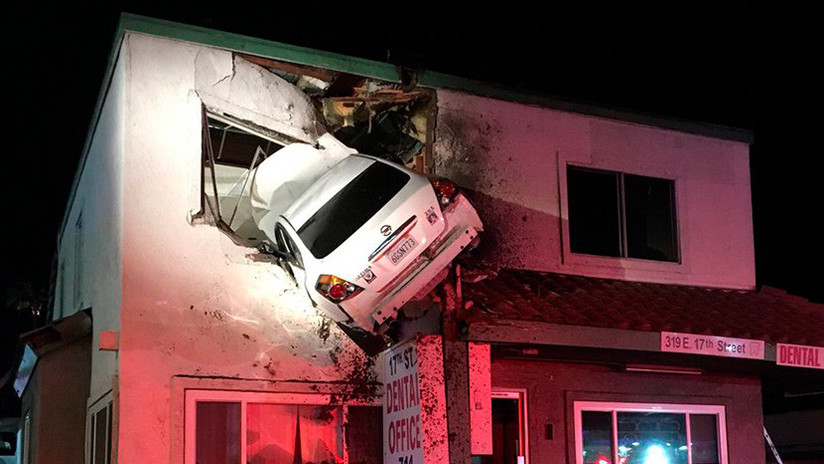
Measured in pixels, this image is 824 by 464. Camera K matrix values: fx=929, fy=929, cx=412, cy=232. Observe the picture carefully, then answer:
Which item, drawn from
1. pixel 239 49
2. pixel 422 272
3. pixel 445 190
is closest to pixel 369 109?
pixel 239 49

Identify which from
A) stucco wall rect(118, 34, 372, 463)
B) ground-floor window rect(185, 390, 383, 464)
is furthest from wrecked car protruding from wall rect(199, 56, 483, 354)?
ground-floor window rect(185, 390, 383, 464)

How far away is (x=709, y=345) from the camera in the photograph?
1010cm

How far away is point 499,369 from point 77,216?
272 inches

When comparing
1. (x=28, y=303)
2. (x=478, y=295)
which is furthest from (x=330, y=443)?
(x=28, y=303)

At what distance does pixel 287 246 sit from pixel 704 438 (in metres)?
6.27

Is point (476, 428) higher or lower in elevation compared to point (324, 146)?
lower

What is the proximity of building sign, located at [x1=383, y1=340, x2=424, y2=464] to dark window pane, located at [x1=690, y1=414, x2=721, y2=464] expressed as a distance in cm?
452

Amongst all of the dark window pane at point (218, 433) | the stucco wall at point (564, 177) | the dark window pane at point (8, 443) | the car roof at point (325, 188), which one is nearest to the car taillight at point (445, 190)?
the car roof at point (325, 188)

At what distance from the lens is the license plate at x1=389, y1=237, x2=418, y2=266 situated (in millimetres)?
8852

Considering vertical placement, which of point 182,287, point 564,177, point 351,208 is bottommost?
point 182,287

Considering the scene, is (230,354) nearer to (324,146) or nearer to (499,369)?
(324,146)

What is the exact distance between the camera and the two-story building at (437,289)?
9.25 meters

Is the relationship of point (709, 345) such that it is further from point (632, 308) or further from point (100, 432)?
point (100, 432)

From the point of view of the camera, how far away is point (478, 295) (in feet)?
32.4
